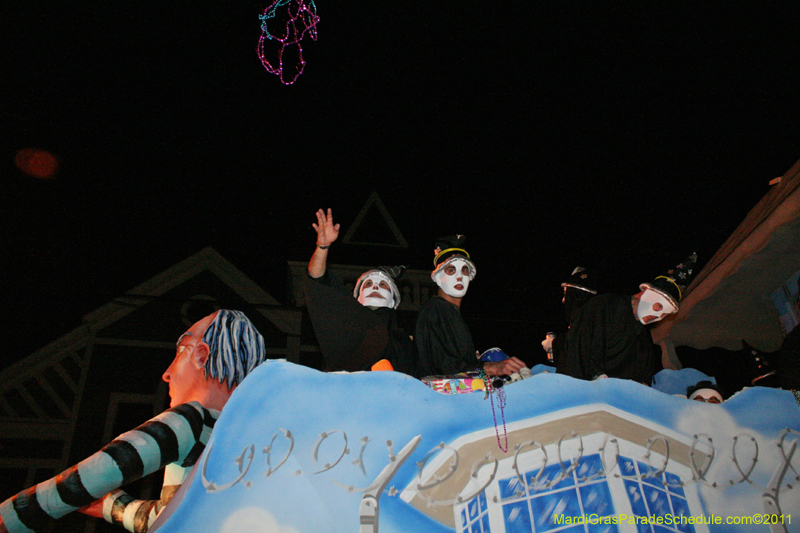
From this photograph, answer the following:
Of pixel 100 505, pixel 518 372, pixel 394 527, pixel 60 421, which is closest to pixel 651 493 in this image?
pixel 518 372

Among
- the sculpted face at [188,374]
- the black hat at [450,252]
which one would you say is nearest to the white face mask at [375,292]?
the black hat at [450,252]

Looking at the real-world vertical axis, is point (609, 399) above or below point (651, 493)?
above

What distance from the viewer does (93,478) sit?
2256mm

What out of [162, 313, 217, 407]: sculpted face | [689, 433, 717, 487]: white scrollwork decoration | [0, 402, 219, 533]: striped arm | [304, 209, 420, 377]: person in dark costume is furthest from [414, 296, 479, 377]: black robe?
[0, 402, 219, 533]: striped arm

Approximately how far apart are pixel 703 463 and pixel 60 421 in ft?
35.8

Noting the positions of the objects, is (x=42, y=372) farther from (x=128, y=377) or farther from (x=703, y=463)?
(x=703, y=463)

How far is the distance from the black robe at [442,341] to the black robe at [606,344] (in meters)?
0.66

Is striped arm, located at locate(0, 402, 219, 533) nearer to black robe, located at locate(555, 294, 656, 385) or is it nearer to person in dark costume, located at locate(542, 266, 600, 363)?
black robe, located at locate(555, 294, 656, 385)

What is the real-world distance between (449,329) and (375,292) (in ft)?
2.06

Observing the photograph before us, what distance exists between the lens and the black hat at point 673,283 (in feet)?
11.7

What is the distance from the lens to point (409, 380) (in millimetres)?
2426

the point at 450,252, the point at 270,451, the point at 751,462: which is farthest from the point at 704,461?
the point at 270,451

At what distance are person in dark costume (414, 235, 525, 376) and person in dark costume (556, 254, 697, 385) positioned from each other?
1.76 feet

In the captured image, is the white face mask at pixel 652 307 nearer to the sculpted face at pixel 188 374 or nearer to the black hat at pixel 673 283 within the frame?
the black hat at pixel 673 283
